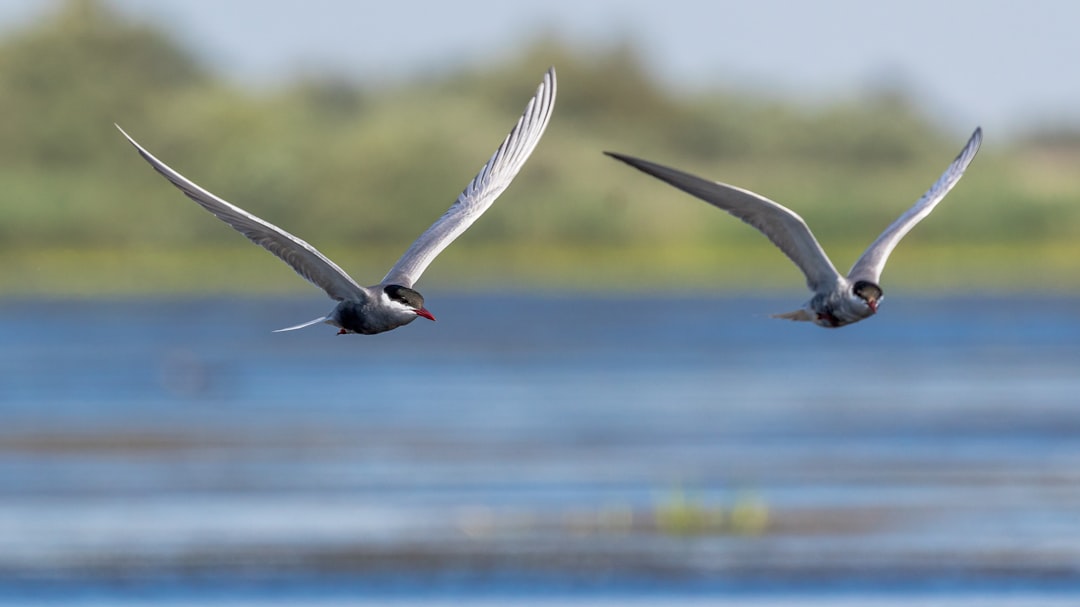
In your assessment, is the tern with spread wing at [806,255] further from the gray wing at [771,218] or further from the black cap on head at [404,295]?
the black cap on head at [404,295]

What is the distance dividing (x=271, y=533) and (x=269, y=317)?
43.4 meters

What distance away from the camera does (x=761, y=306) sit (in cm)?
7119

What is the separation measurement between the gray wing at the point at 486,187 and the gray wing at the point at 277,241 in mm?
350

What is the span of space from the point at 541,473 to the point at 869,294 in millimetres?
19652

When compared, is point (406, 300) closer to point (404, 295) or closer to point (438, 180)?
point (404, 295)

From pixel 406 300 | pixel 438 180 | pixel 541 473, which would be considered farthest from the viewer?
pixel 438 180

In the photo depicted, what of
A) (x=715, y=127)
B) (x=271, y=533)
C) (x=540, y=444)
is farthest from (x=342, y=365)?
(x=715, y=127)

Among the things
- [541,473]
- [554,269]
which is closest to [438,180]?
[554,269]

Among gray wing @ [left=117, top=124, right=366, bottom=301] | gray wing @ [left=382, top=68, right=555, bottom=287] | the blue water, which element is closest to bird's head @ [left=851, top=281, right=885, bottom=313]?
gray wing @ [left=382, top=68, right=555, bottom=287]

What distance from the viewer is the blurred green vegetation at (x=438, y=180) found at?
9162 cm

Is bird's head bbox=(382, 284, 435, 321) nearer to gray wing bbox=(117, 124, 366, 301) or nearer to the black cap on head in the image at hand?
the black cap on head

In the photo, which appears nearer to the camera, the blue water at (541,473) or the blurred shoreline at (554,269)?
the blue water at (541,473)

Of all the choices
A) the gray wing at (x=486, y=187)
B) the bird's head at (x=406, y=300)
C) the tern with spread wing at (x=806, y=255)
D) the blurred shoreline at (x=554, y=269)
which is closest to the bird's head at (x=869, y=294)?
the tern with spread wing at (x=806, y=255)

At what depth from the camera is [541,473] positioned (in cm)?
3078
